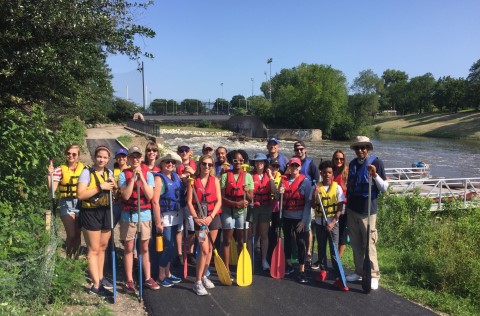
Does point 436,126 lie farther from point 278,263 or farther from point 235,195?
point 235,195

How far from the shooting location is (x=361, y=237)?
5367mm

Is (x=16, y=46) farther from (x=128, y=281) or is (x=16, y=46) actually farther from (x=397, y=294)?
(x=397, y=294)

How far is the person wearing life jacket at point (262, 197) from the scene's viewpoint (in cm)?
566

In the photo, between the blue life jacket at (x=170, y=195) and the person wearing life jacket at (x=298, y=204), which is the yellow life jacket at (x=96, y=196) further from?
the person wearing life jacket at (x=298, y=204)

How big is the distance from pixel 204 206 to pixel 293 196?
134 cm

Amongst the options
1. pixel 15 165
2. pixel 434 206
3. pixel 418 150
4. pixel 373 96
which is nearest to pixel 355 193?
pixel 15 165

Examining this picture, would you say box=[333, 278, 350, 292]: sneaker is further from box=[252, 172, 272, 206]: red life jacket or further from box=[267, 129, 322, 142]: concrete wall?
box=[267, 129, 322, 142]: concrete wall

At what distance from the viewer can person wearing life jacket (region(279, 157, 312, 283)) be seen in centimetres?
548

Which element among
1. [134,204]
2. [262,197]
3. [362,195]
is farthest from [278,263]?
[134,204]

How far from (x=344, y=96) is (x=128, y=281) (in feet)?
217

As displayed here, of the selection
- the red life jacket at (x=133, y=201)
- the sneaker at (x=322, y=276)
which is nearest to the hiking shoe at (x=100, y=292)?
the red life jacket at (x=133, y=201)

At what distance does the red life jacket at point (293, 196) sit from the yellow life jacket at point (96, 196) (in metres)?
2.45

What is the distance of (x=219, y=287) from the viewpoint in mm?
5168

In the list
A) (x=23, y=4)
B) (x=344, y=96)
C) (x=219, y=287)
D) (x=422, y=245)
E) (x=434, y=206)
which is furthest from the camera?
(x=344, y=96)
